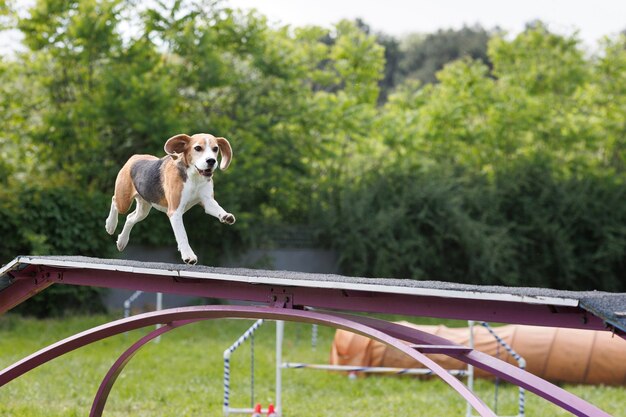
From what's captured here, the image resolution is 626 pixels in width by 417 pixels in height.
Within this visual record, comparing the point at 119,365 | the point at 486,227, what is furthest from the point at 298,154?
the point at 119,365

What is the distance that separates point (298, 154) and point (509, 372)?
1343 cm

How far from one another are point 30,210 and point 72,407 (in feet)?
19.5

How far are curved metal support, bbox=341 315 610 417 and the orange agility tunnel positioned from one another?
685 centimetres

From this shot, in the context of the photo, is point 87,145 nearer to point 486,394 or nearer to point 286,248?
point 286,248

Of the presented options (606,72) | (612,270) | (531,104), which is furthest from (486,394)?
(606,72)

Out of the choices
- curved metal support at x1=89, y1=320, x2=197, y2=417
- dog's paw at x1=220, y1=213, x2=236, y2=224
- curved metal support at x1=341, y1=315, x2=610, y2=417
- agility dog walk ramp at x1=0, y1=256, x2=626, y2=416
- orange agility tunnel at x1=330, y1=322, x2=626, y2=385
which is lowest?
orange agility tunnel at x1=330, y1=322, x2=626, y2=385

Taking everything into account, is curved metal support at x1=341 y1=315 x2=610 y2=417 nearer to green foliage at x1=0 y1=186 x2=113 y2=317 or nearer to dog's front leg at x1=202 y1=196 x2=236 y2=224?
dog's front leg at x1=202 y1=196 x2=236 y2=224

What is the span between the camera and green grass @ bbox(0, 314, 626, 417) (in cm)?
963

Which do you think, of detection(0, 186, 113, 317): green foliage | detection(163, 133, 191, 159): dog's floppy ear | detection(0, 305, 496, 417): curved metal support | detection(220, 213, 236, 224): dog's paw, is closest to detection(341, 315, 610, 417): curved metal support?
detection(0, 305, 496, 417): curved metal support

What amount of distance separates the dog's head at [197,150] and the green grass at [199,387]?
5.11m

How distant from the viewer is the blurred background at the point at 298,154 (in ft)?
49.7

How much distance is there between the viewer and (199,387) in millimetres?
10664

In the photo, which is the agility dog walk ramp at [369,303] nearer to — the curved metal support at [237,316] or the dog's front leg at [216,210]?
the curved metal support at [237,316]

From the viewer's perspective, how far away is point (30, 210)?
14.6 metres
